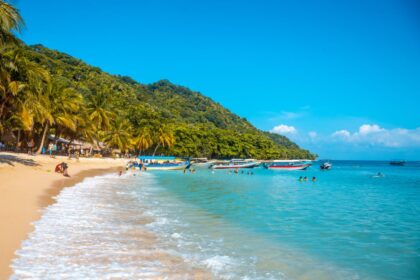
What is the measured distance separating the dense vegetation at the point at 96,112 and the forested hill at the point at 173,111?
202mm

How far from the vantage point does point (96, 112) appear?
5100 cm

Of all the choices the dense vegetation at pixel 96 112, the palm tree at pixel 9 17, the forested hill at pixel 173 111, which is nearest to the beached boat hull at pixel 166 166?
the dense vegetation at pixel 96 112

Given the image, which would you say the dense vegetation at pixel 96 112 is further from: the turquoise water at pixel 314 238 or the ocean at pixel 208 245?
the turquoise water at pixel 314 238

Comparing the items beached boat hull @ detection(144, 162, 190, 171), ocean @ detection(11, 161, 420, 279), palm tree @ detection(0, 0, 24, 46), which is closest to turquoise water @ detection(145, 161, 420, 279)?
ocean @ detection(11, 161, 420, 279)

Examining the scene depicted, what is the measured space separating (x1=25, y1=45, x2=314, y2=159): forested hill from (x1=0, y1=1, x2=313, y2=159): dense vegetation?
202 millimetres

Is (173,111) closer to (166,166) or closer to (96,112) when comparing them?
(166,166)

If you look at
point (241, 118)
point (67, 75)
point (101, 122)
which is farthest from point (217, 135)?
point (241, 118)

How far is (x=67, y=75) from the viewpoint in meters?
89.1

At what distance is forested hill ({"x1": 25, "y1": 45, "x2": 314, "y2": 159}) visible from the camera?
75806 millimetres

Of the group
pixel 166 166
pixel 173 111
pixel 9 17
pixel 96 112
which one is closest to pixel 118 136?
pixel 96 112

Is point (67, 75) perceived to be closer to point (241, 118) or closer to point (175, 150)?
point (175, 150)

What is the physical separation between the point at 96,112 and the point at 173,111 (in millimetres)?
70475

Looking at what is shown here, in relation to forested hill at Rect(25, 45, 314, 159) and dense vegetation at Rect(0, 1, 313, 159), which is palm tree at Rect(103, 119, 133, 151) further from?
forested hill at Rect(25, 45, 314, 159)

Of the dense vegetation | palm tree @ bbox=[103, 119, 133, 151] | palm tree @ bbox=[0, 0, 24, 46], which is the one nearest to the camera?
palm tree @ bbox=[0, 0, 24, 46]
